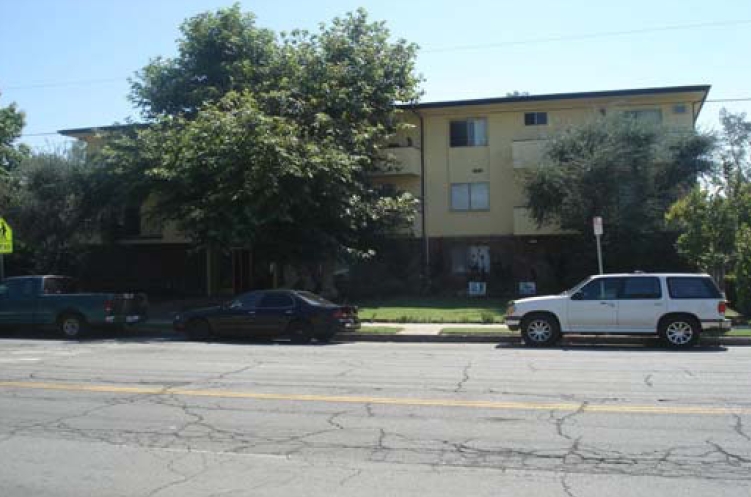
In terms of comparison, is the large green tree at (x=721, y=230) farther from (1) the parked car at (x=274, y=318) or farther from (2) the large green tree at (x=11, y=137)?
(2) the large green tree at (x=11, y=137)

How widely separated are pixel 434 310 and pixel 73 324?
1139 cm

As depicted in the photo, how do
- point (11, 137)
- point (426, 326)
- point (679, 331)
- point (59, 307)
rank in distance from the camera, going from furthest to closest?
point (11, 137) → point (426, 326) → point (59, 307) → point (679, 331)

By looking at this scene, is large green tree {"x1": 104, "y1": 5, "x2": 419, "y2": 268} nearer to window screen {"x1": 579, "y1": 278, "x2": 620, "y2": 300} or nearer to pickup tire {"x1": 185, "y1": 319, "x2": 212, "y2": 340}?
pickup tire {"x1": 185, "y1": 319, "x2": 212, "y2": 340}

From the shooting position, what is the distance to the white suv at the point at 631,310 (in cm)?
1599

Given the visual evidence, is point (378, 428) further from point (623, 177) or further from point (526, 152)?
point (526, 152)

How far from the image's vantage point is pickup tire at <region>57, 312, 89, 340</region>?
66.0 ft

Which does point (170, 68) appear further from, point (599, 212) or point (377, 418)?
point (377, 418)

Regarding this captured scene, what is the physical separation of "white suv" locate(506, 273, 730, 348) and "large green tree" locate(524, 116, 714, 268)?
9243mm

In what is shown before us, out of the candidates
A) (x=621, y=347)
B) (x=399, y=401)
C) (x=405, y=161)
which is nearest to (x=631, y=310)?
(x=621, y=347)

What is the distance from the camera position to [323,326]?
1819cm

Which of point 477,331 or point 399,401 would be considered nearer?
point 399,401

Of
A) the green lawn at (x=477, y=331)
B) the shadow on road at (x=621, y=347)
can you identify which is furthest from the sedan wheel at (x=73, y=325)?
the shadow on road at (x=621, y=347)

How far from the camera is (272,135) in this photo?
21.3 metres

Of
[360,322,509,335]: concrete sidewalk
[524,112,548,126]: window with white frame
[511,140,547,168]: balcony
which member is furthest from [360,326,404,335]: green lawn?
[524,112,548,126]: window with white frame
